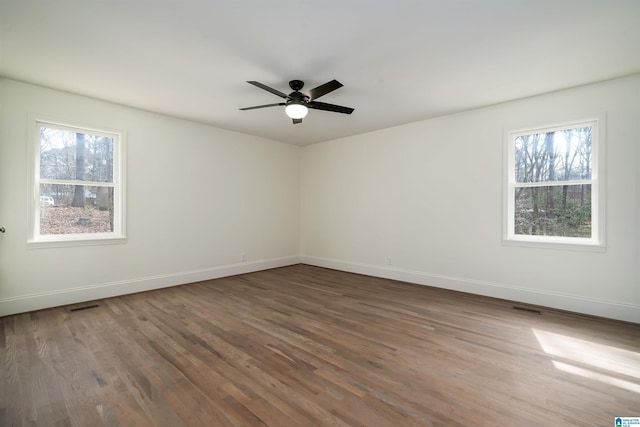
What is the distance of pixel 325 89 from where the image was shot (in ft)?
9.66

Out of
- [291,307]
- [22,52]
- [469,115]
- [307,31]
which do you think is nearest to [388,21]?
[307,31]

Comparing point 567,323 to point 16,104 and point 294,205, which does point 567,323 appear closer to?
point 294,205

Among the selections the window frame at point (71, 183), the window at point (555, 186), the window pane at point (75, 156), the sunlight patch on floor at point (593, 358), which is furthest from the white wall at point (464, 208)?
the window pane at point (75, 156)

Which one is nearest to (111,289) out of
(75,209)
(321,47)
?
(75,209)

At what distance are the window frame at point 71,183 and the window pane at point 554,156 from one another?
5839mm

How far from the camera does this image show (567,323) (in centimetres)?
317

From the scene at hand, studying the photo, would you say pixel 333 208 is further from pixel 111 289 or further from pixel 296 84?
pixel 111 289

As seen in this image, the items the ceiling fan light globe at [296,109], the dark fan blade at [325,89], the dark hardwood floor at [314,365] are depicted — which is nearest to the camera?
the dark hardwood floor at [314,365]

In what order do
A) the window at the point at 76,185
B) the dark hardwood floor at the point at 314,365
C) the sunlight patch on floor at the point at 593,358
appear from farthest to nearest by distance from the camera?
the window at the point at 76,185 < the sunlight patch on floor at the point at 593,358 < the dark hardwood floor at the point at 314,365

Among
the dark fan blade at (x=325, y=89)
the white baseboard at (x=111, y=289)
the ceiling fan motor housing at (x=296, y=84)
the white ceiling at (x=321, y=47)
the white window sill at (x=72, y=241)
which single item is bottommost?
the white baseboard at (x=111, y=289)

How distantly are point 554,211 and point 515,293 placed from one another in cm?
123

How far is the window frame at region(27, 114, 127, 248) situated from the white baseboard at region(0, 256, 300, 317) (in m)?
0.63

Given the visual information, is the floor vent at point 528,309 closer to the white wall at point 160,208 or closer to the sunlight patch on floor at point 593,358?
the sunlight patch on floor at point 593,358

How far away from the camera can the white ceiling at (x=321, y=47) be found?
84.9 inches
